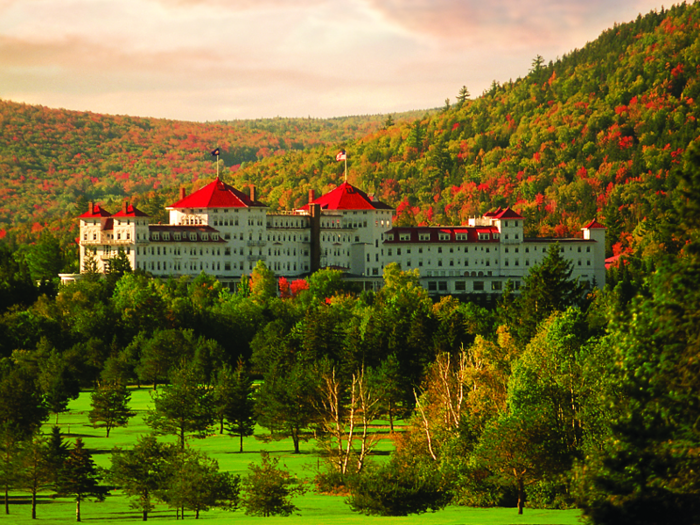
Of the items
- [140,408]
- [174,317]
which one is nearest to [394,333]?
[140,408]

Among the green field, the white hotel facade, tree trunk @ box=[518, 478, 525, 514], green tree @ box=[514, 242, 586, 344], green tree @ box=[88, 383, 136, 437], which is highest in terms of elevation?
the white hotel facade

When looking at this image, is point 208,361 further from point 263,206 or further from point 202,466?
point 263,206

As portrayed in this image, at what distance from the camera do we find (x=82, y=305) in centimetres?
12638

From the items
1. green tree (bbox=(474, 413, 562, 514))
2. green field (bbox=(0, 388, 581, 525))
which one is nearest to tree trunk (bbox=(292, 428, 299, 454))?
green field (bbox=(0, 388, 581, 525))

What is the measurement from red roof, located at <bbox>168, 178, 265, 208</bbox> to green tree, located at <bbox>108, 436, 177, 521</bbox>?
103 metres

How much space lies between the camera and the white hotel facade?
15475cm

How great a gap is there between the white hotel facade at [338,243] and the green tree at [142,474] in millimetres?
96103

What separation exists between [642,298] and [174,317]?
83578mm

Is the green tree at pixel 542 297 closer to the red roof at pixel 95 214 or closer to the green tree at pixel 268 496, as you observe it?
the green tree at pixel 268 496

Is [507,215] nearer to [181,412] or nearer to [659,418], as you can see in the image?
[181,412]

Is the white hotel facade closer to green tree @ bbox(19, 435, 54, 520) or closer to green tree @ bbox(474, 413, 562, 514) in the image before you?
green tree @ bbox(19, 435, 54, 520)

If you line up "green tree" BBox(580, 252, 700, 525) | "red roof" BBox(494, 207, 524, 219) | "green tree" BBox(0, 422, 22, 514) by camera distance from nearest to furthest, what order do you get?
"green tree" BBox(580, 252, 700, 525)
"green tree" BBox(0, 422, 22, 514)
"red roof" BBox(494, 207, 524, 219)

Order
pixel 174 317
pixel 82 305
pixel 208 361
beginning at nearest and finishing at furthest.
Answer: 1. pixel 208 361
2. pixel 174 317
3. pixel 82 305

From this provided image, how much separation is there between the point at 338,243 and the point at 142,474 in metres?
112
